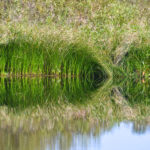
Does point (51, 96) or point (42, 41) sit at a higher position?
point (42, 41)

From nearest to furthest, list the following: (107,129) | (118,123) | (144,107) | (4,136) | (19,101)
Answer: (4,136) → (107,129) → (118,123) → (144,107) → (19,101)

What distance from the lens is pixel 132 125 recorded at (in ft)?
13.1

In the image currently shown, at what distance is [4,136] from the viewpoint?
3.31 metres

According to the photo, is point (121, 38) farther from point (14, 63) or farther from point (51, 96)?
point (51, 96)

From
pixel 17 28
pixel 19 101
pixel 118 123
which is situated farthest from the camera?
pixel 17 28

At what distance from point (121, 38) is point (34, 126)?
732 centimetres

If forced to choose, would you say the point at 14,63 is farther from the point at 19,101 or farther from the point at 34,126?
the point at 34,126

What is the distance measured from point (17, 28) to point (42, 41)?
0.70 metres

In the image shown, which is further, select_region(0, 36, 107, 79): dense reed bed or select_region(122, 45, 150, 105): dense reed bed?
select_region(122, 45, 150, 105): dense reed bed

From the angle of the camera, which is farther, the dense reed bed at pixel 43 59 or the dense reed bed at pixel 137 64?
the dense reed bed at pixel 137 64

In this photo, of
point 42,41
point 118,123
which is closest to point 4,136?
point 118,123

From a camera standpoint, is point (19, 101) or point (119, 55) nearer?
point (19, 101)

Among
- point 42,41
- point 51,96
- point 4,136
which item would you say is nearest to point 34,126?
point 4,136

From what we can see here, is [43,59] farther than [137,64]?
No
